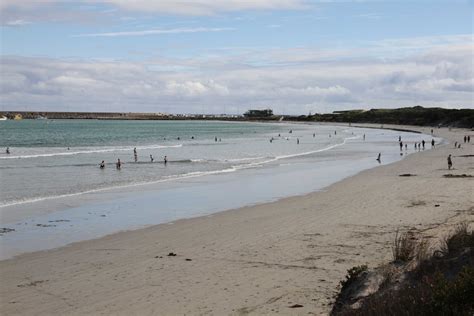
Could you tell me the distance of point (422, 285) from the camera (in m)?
6.65

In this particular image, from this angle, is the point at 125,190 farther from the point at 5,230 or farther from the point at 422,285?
the point at 422,285

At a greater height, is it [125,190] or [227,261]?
[227,261]

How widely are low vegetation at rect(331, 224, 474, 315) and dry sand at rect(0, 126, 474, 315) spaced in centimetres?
101

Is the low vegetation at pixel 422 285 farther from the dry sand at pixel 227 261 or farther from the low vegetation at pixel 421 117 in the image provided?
the low vegetation at pixel 421 117

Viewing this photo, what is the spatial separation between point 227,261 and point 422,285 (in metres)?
5.97

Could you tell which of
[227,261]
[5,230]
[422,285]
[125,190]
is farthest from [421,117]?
[422,285]

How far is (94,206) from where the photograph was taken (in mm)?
22188

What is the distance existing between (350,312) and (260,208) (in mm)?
14168

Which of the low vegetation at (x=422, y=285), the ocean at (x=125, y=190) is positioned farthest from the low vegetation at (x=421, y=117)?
the low vegetation at (x=422, y=285)

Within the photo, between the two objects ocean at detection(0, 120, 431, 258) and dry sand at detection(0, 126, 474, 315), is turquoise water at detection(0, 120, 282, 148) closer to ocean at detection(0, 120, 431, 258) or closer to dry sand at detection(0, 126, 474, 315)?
ocean at detection(0, 120, 431, 258)

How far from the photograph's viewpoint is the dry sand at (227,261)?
9.35 m

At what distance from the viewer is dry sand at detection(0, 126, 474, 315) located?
368 inches

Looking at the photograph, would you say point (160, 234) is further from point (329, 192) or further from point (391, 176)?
point (391, 176)

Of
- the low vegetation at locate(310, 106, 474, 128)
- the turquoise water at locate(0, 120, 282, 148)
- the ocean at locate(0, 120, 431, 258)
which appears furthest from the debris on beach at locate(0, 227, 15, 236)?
the low vegetation at locate(310, 106, 474, 128)
